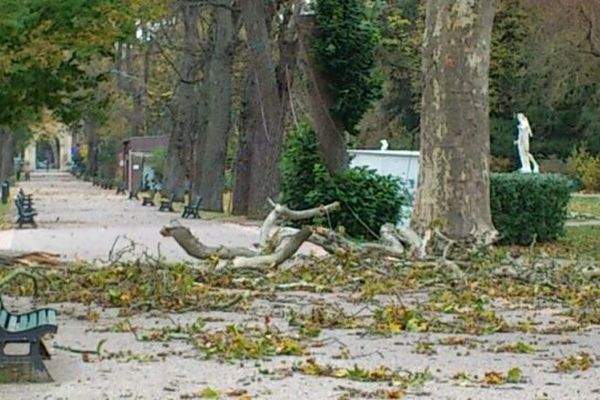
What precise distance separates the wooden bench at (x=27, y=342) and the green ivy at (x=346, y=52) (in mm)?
21837

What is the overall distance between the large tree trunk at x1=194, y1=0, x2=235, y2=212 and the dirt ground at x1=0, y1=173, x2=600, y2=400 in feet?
92.3

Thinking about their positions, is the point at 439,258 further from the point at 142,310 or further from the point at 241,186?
the point at 241,186

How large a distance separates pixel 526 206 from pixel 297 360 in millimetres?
19358

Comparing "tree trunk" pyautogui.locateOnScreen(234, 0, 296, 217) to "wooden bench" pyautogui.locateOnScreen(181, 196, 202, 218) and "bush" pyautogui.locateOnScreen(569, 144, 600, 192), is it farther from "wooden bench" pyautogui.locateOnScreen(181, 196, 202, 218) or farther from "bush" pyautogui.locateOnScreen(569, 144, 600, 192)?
"bush" pyautogui.locateOnScreen(569, 144, 600, 192)

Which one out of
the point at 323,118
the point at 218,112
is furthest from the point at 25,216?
the point at 218,112

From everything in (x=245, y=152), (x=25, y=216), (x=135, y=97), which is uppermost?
(x=135, y=97)

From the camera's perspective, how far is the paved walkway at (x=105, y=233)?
25312 millimetres

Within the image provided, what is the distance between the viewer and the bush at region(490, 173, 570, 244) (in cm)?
2936

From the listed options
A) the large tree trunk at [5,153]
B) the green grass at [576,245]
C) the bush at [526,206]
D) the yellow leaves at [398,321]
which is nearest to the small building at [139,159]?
the large tree trunk at [5,153]

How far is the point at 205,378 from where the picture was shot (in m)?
9.99

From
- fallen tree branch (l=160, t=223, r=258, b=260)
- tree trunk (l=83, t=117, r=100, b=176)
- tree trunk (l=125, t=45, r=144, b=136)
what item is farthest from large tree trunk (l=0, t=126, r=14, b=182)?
fallen tree branch (l=160, t=223, r=258, b=260)

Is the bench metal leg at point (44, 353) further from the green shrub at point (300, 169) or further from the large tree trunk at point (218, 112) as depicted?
the large tree trunk at point (218, 112)

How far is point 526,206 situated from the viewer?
29641 mm

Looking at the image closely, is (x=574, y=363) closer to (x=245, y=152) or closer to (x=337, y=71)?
(x=337, y=71)
